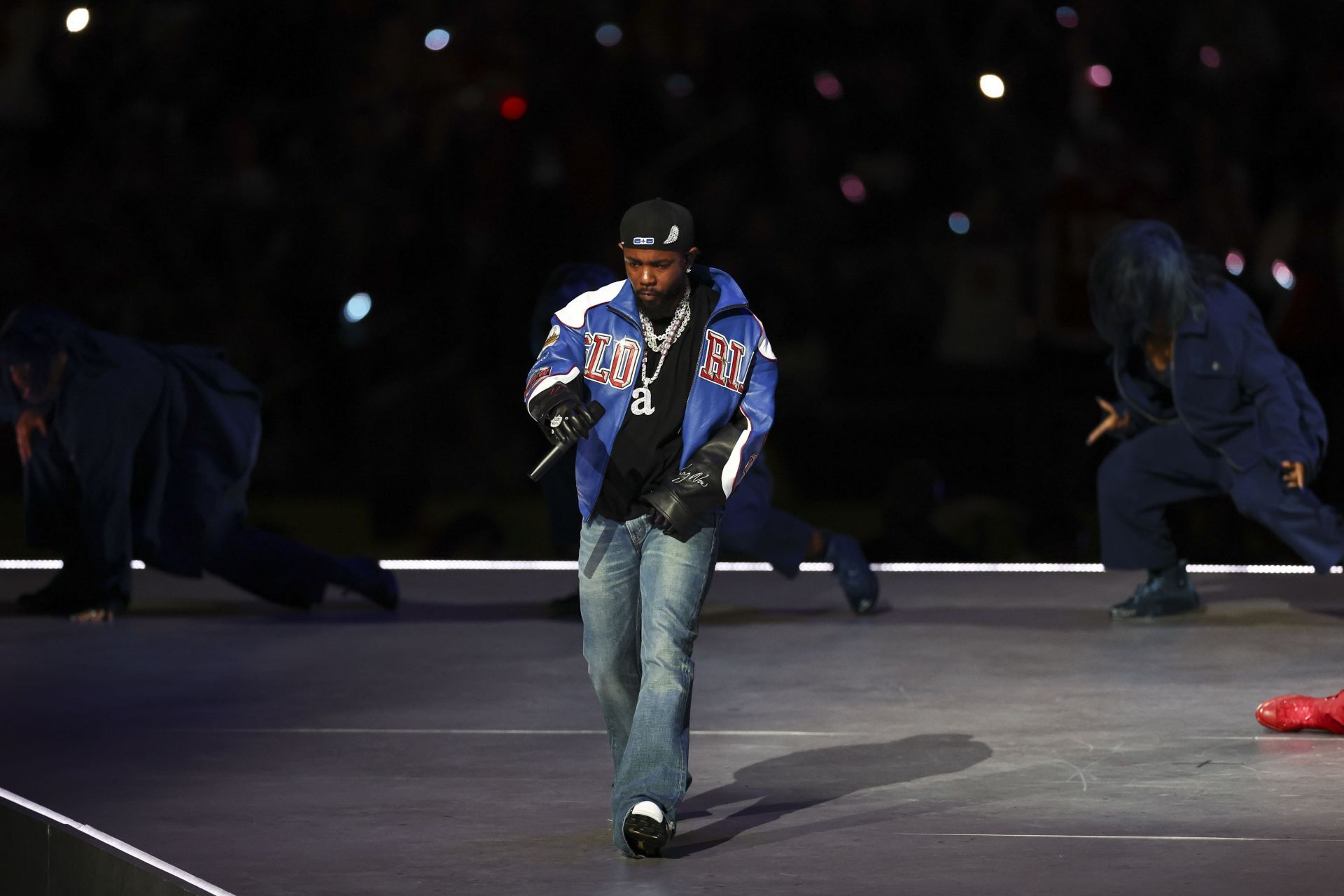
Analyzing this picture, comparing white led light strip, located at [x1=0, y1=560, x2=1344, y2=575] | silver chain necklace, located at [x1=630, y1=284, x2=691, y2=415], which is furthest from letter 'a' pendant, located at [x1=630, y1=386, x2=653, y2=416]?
white led light strip, located at [x1=0, y1=560, x2=1344, y2=575]

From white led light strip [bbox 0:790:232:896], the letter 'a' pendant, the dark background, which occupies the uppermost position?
the dark background

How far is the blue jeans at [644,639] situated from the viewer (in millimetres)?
4387

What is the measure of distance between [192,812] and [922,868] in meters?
1.76

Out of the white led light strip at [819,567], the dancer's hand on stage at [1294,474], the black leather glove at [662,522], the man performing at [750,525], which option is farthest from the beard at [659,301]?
the white led light strip at [819,567]

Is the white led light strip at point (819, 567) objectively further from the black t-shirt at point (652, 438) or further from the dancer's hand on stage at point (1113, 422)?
the black t-shirt at point (652, 438)

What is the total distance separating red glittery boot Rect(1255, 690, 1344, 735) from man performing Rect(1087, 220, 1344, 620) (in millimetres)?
1904

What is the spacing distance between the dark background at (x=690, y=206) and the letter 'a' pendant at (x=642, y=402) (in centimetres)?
559

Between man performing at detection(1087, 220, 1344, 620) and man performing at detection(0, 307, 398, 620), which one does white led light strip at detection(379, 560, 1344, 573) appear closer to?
man performing at detection(0, 307, 398, 620)

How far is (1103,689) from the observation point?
6.50 m

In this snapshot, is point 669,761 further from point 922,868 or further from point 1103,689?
point 1103,689

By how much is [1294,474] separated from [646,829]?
13.1ft

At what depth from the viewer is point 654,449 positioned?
4.52 m

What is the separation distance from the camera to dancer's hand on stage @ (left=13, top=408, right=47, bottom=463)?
794cm

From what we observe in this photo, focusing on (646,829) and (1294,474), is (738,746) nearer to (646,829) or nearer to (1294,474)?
(646,829)
